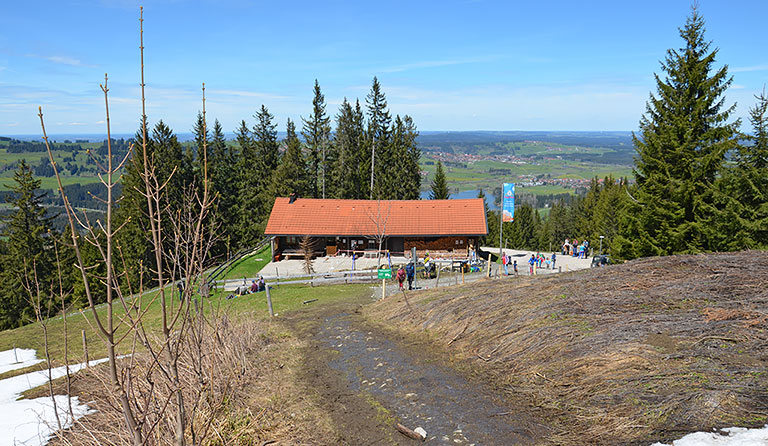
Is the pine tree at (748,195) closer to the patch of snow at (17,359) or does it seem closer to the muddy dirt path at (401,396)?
the muddy dirt path at (401,396)

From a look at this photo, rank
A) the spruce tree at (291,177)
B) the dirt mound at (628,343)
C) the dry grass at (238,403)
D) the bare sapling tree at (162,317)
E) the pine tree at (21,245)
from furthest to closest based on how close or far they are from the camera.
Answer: the spruce tree at (291,177), the pine tree at (21,245), the dirt mound at (628,343), the dry grass at (238,403), the bare sapling tree at (162,317)

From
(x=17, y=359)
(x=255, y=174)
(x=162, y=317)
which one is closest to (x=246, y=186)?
(x=255, y=174)

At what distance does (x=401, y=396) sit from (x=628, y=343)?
4348mm

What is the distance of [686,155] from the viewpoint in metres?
23.3

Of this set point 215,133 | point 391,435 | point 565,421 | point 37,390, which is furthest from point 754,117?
point 215,133

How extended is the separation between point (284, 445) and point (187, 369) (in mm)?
2032

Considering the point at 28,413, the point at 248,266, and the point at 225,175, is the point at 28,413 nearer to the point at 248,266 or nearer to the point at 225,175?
the point at 248,266

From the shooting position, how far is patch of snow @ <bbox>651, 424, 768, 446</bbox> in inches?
233

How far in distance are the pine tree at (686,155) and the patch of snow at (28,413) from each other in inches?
987

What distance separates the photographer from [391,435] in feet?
24.7

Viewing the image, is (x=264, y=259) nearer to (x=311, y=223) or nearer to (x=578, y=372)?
(x=311, y=223)

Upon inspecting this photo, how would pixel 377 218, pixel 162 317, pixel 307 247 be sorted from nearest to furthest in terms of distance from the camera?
pixel 162 317 → pixel 307 247 → pixel 377 218

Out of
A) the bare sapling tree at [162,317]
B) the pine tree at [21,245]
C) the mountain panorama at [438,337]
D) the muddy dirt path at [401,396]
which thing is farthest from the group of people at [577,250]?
the pine tree at [21,245]

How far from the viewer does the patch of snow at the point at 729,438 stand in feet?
19.4
